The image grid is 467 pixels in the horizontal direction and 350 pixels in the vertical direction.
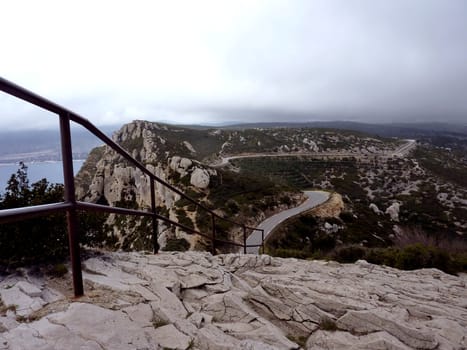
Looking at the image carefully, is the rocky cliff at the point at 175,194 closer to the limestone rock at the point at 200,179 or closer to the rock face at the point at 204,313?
the limestone rock at the point at 200,179

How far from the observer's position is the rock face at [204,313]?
6.59ft

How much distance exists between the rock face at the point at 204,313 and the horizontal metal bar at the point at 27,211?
0.76m

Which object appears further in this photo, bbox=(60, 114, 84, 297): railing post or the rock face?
bbox=(60, 114, 84, 297): railing post

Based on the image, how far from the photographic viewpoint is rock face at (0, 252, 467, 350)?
79.0 inches

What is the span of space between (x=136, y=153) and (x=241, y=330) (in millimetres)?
42085

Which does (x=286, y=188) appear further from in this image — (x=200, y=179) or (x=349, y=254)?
(x=349, y=254)

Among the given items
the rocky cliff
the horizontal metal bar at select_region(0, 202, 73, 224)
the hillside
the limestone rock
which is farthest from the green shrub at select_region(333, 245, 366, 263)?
the limestone rock

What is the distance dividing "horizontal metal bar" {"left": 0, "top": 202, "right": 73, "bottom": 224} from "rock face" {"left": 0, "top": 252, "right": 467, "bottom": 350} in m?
0.76

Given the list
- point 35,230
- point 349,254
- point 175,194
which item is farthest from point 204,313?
point 175,194

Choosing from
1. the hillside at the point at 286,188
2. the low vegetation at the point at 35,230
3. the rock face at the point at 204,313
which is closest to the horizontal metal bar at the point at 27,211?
the rock face at the point at 204,313

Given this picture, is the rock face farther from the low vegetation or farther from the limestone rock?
the limestone rock

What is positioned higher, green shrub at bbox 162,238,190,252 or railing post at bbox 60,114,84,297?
railing post at bbox 60,114,84,297

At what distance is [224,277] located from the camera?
12.7 feet

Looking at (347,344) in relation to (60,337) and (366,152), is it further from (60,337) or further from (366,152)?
(366,152)
